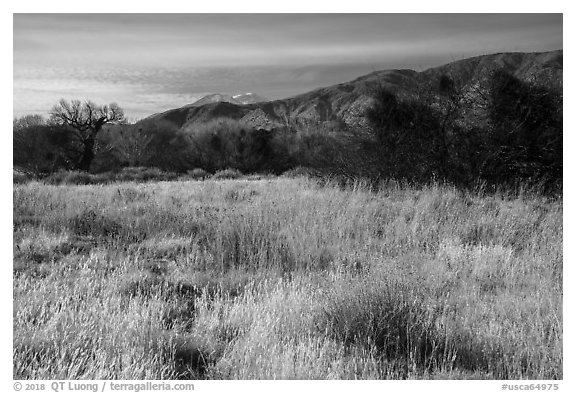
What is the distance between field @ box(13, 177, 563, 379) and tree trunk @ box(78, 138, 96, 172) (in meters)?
18.5

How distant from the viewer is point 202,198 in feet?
32.8

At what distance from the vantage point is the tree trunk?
952 inches

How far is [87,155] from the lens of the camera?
987 inches

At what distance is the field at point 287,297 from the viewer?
119 inches

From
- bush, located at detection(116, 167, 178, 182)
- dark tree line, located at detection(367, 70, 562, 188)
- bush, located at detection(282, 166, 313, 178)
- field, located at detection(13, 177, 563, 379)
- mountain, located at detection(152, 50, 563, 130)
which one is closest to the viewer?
field, located at detection(13, 177, 563, 379)

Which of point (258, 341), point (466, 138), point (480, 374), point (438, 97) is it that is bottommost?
point (480, 374)

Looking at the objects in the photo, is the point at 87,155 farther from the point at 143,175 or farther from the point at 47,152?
the point at 143,175

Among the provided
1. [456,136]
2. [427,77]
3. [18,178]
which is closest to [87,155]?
[18,178]

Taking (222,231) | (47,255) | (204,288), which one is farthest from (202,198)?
(204,288)

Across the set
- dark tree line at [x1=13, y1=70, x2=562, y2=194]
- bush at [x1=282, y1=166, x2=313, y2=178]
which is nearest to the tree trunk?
bush at [x1=282, y1=166, x2=313, y2=178]

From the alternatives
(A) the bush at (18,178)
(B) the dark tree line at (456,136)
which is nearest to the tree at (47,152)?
(A) the bush at (18,178)

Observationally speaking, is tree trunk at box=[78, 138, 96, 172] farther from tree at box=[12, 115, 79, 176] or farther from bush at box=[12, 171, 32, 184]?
bush at box=[12, 171, 32, 184]
